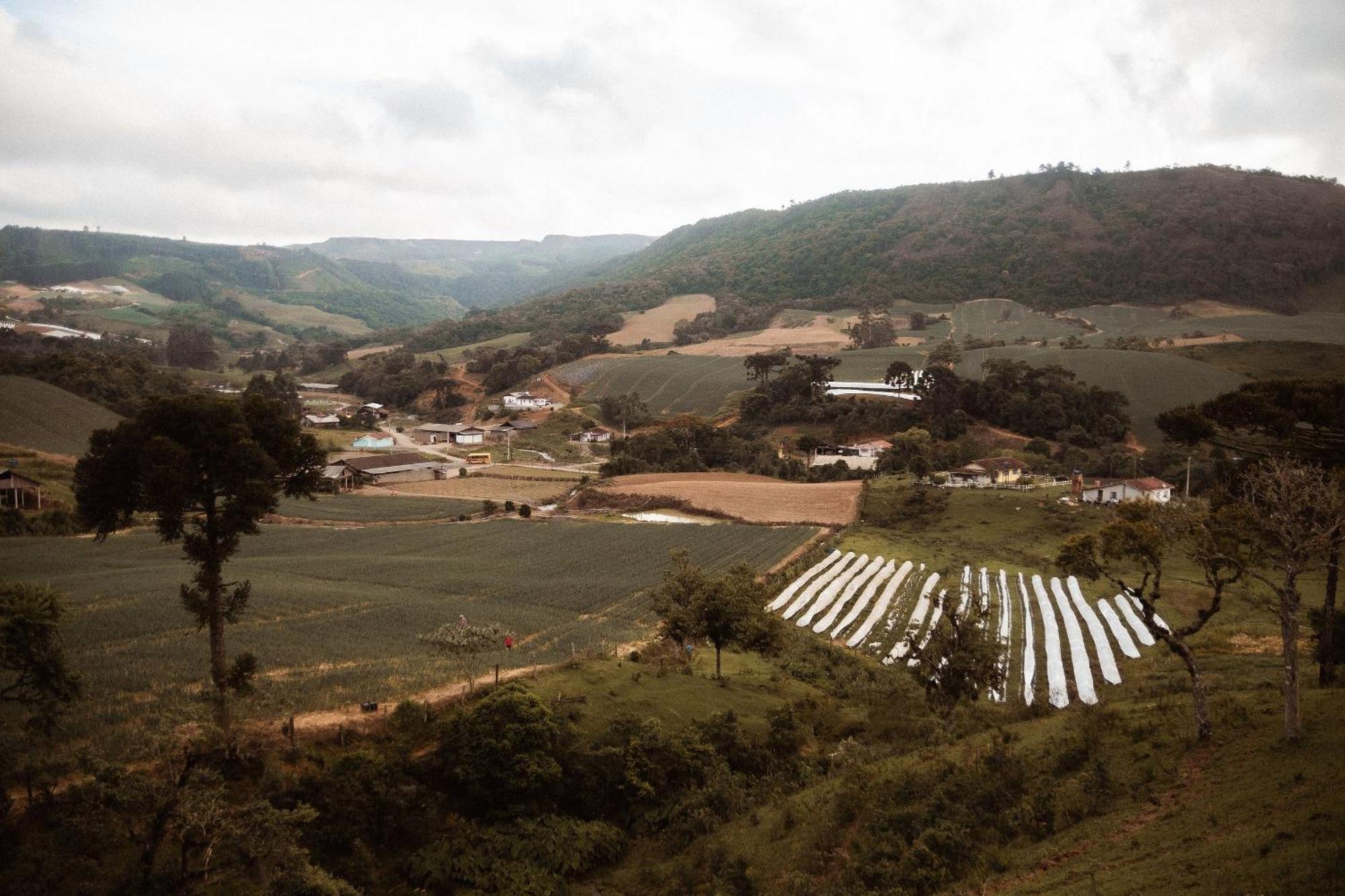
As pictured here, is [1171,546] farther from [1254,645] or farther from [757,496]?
[757,496]

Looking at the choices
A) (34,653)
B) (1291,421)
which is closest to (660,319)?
(1291,421)

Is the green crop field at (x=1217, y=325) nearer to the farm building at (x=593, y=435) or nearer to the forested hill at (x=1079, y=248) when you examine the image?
the forested hill at (x=1079, y=248)

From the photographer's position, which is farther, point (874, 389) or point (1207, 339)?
point (1207, 339)

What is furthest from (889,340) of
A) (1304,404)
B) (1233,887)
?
(1233,887)

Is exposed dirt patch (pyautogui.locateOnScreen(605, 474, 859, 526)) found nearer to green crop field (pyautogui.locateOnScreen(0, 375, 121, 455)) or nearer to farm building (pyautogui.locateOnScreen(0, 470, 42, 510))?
farm building (pyautogui.locateOnScreen(0, 470, 42, 510))

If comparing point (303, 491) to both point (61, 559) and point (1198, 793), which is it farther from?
point (61, 559)

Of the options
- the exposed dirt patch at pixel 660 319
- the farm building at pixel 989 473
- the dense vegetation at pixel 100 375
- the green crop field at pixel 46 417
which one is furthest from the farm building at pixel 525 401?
the farm building at pixel 989 473
